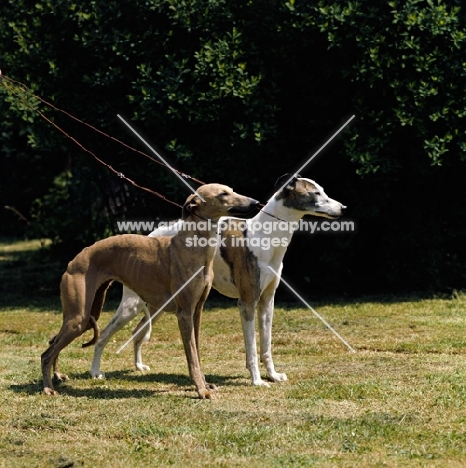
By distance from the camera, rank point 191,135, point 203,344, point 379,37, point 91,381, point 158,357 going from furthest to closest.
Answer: point 191,135
point 379,37
point 203,344
point 158,357
point 91,381

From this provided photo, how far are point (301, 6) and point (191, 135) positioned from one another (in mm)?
2324

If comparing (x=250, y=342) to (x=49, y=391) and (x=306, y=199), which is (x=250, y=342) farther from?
(x=49, y=391)

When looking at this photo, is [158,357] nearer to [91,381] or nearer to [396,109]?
[91,381]

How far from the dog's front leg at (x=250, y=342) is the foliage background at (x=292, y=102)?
4749 mm

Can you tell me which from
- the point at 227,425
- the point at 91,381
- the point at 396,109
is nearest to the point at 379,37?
the point at 396,109

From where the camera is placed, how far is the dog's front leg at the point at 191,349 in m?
8.78

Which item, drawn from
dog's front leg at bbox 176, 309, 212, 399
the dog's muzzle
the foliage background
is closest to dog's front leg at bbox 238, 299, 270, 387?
dog's front leg at bbox 176, 309, 212, 399

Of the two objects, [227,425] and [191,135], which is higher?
[191,135]

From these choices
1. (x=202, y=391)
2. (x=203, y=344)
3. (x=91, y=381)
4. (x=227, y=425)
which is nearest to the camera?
(x=227, y=425)

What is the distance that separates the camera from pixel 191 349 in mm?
8906

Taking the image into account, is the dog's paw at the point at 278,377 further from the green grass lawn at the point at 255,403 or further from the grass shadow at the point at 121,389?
the grass shadow at the point at 121,389

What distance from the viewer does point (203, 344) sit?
11969mm

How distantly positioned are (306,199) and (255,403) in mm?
2007

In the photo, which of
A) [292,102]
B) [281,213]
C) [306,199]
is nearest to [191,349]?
[281,213]
